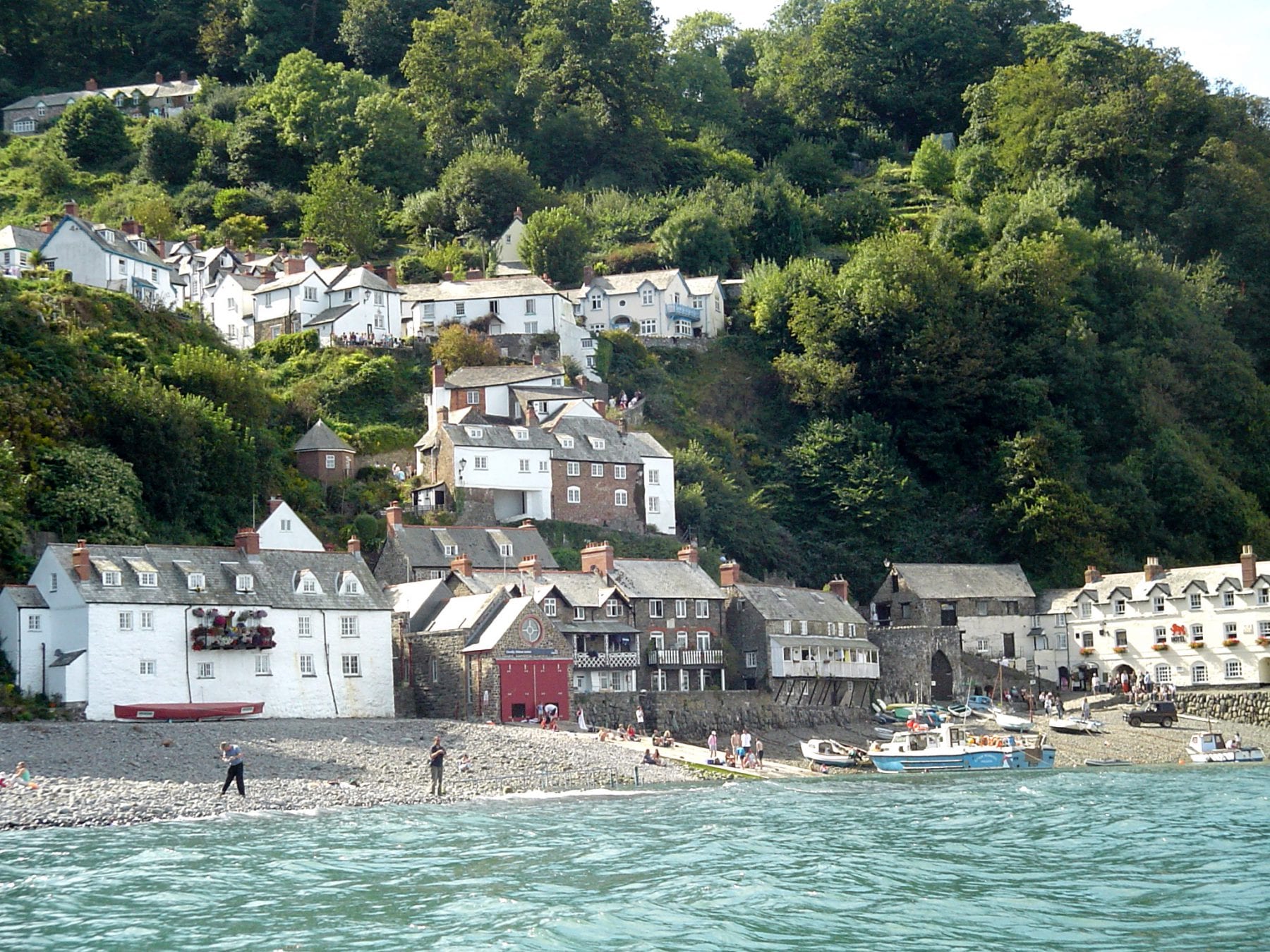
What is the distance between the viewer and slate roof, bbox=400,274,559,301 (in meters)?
78.8

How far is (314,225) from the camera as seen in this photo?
92.6 meters

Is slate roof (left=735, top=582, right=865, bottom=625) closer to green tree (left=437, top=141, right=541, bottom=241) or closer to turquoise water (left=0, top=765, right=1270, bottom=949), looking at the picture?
turquoise water (left=0, top=765, right=1270, bottom=949)

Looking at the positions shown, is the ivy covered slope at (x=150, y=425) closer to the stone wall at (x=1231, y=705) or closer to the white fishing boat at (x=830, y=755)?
the white fishing boat at (x=830, y=755)

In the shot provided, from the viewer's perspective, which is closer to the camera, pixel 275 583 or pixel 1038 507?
pixel 275 583

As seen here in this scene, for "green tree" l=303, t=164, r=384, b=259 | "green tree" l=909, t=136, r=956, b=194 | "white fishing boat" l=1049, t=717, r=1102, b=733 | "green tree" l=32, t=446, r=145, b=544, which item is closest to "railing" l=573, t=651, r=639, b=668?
"green tree" l=32, t=446, r=145, b=544

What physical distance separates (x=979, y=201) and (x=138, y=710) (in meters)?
70.2

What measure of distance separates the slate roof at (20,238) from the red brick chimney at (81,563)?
32.8 m

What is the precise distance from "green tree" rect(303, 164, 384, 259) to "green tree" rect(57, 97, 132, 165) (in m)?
19.2

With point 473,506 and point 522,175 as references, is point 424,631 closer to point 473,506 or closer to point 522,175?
point 473,506

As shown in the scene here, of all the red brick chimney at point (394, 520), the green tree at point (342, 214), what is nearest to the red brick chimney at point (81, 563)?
the red brick chimney at point (394, 520)

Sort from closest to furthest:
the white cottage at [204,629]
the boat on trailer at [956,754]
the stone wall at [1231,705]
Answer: the white cottage at [204,629]
the boat on trailer at [956,754]
the stone wall at [1231,705]

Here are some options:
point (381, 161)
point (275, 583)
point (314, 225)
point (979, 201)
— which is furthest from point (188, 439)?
point (979, 201)

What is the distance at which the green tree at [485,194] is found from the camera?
93875 millimetres

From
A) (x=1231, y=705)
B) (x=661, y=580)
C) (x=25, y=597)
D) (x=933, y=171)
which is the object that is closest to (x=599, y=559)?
(x=661, y=580)
